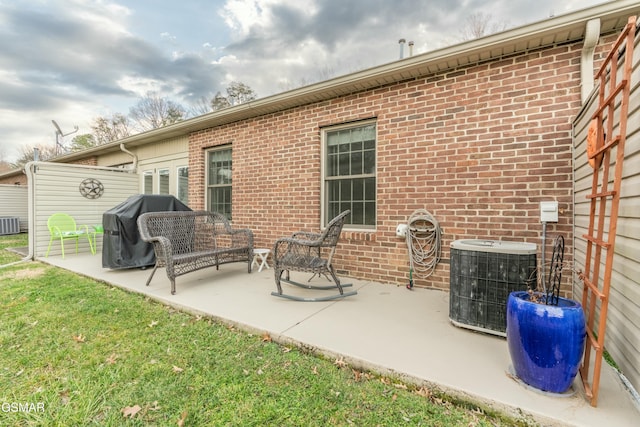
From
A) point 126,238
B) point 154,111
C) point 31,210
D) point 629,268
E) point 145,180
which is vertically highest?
point 154,111

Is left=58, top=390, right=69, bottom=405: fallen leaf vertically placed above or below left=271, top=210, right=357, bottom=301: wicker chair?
below

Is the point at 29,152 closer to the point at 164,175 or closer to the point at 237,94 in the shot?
the point at 237,94

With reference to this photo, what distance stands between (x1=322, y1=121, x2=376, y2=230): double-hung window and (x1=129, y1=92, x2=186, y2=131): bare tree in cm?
1631

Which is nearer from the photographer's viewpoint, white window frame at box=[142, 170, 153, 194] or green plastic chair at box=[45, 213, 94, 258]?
green plastic chair at box=[45, 213, 94, 258]

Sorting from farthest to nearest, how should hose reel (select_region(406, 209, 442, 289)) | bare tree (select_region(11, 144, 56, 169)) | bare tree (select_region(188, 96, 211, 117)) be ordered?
bare tree (select_region(11, 144, 56, 169)) < bare tree (select_region(188, 96, 211, 117)) < hose reel (select_region(406, 209, 442, 289))

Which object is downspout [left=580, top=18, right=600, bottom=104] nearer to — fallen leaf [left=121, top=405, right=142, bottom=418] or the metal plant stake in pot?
the metal plant stake in pot

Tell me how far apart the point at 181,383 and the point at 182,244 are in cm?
314

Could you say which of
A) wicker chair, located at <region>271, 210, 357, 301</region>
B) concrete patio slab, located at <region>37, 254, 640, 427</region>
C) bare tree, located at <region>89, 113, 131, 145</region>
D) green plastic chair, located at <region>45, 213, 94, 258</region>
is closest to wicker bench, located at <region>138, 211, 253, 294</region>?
concrete patio slab, located at <region>37, 254, 640, 427</region>

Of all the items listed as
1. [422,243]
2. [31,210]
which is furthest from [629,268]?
[31,210]

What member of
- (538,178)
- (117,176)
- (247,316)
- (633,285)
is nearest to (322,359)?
(247,316)

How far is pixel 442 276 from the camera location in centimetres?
351

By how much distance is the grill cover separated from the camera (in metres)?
4.63

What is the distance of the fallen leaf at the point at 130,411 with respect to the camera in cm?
154

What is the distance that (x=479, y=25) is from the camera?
28.3 feet
